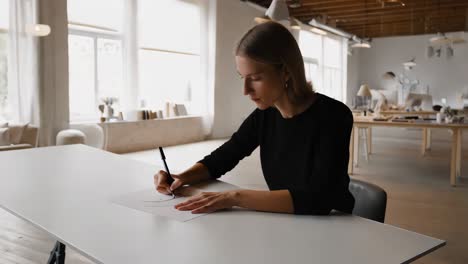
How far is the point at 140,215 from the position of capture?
1273 millimetres

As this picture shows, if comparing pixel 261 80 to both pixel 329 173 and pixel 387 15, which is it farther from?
pixel 387 15

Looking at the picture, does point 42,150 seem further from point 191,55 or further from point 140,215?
point 191,55

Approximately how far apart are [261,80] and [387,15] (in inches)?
555

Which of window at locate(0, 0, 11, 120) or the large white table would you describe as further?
window at locate(0, 0, 11, 120)

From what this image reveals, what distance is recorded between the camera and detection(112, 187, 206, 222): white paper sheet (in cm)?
128

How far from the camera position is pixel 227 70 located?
10211 mm

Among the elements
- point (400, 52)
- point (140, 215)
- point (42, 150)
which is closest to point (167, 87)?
point (42, 150)

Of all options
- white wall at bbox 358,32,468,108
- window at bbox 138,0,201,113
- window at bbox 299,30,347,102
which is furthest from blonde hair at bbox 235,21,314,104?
white wall at bbox 358,32,468,108

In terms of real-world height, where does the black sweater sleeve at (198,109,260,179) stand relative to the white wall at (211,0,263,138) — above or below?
below

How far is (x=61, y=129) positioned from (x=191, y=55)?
12.5 ft

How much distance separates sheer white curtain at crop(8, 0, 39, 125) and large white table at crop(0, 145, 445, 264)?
5135 millimetres

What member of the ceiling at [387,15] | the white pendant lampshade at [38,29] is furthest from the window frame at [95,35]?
the ceiling at [387,15]

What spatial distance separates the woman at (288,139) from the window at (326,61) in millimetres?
12726

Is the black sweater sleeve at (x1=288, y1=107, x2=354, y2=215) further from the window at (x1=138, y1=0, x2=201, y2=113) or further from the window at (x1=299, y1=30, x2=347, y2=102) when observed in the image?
the window at (x1=299, y1=30, x2=347, y2=102)
